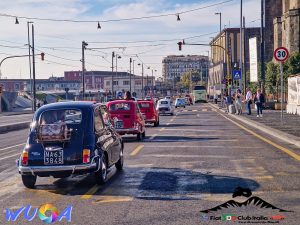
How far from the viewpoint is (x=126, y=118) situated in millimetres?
20297

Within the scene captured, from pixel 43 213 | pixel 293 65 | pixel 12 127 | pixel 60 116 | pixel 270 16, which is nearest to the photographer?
pixel 43 213

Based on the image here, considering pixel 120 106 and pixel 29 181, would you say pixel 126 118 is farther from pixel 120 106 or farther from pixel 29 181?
pixel 29 181

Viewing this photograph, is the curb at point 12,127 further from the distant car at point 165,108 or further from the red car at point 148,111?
the distant car at point 165,108

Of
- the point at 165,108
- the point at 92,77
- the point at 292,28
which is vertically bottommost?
the point at 165,108

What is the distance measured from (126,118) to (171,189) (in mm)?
10830

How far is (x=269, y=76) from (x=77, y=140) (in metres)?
49.5

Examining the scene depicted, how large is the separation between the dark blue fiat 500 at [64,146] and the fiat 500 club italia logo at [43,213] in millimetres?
1616

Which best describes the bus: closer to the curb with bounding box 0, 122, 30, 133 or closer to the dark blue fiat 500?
the curb with bounding box 0, 122, 30, 133

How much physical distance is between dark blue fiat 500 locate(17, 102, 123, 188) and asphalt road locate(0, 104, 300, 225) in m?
0.36

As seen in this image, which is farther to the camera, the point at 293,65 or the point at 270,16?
the point at 270,16

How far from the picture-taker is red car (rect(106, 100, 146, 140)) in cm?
2008

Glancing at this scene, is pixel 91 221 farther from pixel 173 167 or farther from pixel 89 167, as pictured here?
pixel 173 167

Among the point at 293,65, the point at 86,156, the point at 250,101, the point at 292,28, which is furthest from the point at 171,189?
the point at 292,28

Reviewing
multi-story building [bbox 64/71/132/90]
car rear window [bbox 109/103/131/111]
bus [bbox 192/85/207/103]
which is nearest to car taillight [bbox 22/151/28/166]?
car rear window [bbox 109/103/131/111]
